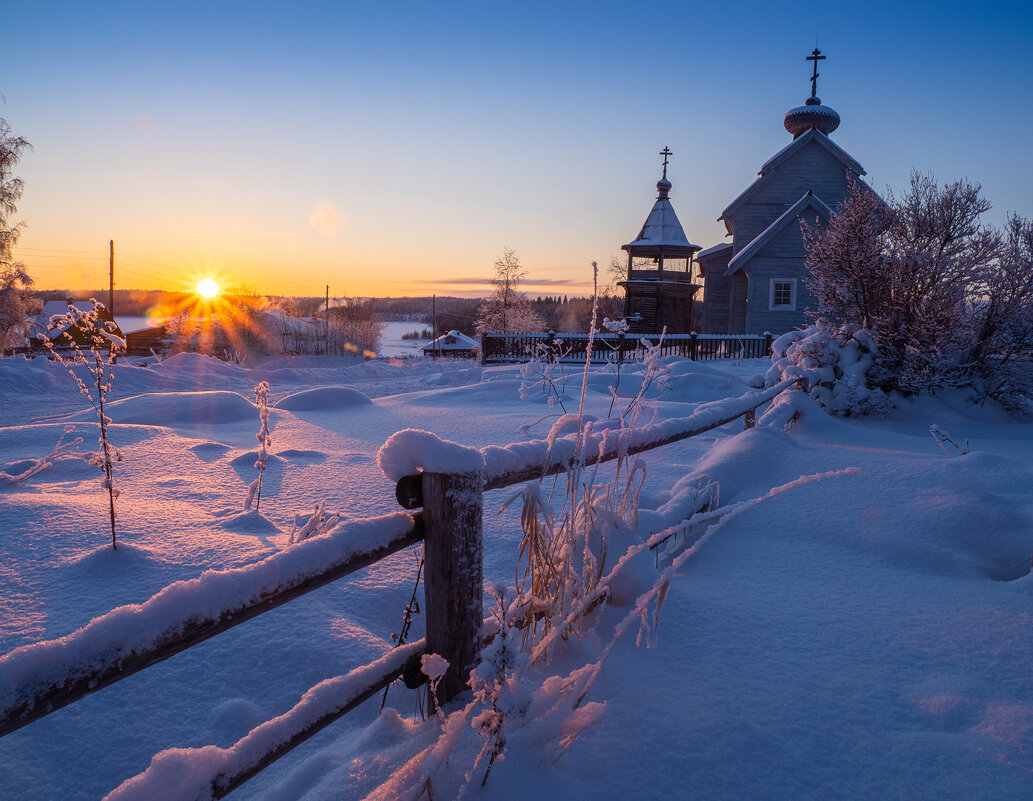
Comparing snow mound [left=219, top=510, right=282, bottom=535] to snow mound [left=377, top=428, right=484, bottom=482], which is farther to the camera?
snow mound [left=219, top=510, right=282, bottom=535]

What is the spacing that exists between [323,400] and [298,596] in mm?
9372

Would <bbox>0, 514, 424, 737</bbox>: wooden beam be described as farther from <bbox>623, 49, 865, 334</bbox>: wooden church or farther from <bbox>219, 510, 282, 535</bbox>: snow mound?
<bbox>623, 49, 865, 334</bbox>: wooden church

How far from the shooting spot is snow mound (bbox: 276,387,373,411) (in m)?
10.2

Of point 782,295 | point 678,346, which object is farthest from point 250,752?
point 782,295

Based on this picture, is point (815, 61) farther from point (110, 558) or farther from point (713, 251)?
point (110, 558)

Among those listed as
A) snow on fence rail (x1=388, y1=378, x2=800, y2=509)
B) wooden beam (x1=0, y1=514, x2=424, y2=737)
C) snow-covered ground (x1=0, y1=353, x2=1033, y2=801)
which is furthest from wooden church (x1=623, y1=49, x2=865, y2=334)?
wooden beam (x1=0, y1=514, x2=424, y2=737)

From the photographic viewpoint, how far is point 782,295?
21.6 metres

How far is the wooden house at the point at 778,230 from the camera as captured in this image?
20844mm

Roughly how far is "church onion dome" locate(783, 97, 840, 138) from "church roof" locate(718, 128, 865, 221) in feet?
2.81

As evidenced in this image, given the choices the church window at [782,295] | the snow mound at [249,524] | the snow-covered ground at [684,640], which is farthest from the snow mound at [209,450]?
the church window at [782,295]

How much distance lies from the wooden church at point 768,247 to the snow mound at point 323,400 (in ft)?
47.4

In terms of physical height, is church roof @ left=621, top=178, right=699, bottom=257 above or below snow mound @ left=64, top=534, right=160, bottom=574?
above

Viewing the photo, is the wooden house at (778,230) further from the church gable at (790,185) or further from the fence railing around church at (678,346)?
the fence railing around church at (678,346)

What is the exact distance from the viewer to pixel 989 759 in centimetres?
176
